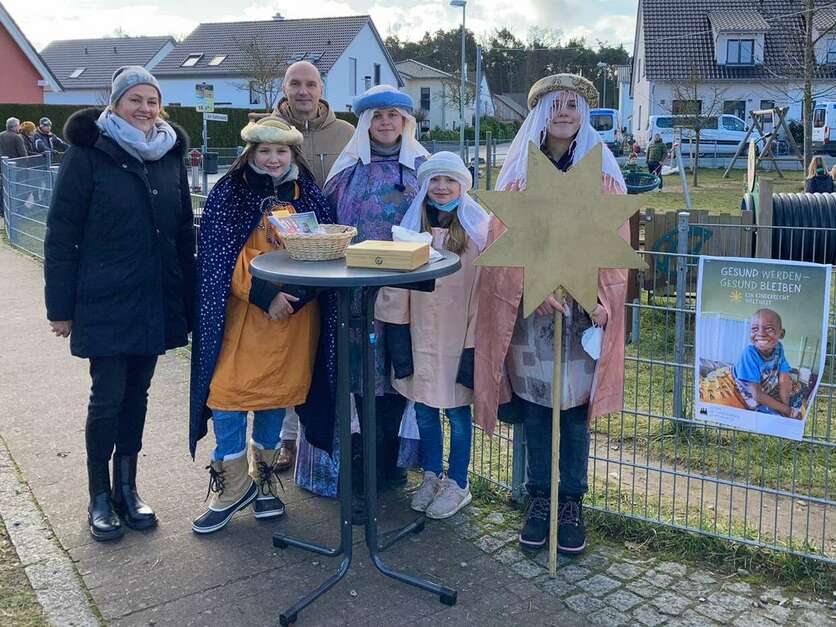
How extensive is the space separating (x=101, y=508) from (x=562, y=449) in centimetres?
205

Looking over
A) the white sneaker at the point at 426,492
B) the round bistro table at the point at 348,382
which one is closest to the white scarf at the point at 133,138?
the round bistro table at the point at 348,382

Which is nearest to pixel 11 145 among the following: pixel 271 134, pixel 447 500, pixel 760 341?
pixel 271 134

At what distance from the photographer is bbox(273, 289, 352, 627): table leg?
313 cm

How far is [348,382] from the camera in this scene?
3.27m

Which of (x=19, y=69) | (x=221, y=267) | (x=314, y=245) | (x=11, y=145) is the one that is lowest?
(x=221, y=267)

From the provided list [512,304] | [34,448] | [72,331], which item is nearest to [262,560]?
[72,331]

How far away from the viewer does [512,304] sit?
348cm

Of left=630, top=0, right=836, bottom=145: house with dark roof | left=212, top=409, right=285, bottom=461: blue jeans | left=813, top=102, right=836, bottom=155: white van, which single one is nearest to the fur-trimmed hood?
left=212, top=409, right=285, bottom=461: blue jeans

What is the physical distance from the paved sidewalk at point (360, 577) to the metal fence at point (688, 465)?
322mm

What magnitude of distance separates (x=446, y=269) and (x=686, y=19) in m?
42.6

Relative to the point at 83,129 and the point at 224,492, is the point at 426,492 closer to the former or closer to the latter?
the point at 224,492

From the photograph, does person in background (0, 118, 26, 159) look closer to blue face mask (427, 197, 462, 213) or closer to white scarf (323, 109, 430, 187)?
white scarf (323, 109, 430, 187)

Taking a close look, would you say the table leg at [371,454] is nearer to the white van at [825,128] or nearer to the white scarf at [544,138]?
the white scarf at [544,138]

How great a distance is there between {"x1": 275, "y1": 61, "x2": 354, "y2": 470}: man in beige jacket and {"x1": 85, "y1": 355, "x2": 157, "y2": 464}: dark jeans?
0.83 metres
